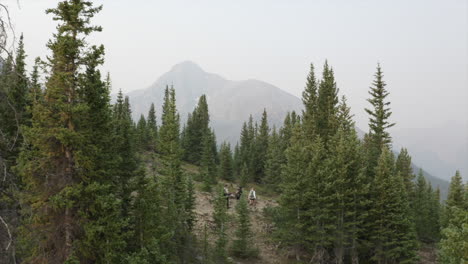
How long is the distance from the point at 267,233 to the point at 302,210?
274 inches

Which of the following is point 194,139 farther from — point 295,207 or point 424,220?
point 295,207

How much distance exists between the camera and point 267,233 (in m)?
35.9

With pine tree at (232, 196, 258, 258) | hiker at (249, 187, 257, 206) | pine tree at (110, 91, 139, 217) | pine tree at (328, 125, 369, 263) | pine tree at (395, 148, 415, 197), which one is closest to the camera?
pine tree at (110, 91, 139, 217)

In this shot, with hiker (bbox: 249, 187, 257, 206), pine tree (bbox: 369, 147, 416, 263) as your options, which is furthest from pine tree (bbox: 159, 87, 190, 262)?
pine tree (bbox: 369, 147, 416, 263)

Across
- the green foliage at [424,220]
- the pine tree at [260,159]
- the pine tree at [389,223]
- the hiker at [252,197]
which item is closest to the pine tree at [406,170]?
the green foliage at [424,220]

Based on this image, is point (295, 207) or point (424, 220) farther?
point (424, 220)

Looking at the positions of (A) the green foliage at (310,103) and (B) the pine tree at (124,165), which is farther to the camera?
(A) the green foliage at (310,103)

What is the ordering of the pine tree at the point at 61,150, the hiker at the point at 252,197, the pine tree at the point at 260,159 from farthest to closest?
the pine tree at the point at 260,159, the hiker at the point at 252,197, the pine tree at the point at 61,150

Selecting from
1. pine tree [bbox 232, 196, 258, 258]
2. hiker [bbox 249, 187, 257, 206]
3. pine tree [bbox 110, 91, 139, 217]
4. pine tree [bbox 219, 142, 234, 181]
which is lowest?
pine tree [bbox 232, 196, 258, 258]

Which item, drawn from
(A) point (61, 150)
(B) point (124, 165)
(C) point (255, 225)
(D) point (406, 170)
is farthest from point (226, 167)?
(A) point (61, 150)

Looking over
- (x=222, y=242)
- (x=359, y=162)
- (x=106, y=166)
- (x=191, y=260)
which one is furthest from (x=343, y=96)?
(x=106, y=166)

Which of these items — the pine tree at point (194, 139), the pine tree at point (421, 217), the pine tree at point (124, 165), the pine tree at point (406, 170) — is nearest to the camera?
the pine tree at point (124, 165)

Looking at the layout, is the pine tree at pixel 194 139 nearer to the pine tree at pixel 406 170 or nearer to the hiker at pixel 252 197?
the hiker at pixel 252 197

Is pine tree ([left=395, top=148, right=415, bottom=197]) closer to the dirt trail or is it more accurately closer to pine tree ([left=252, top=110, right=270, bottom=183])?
the dirt trail
